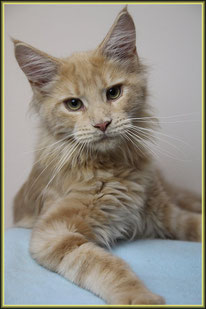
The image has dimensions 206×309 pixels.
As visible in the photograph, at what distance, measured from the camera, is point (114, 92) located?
1.52 m

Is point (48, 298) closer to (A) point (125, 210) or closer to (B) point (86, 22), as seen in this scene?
(A) point (125, 210)

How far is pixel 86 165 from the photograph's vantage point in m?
1.61

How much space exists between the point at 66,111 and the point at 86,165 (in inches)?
11.5

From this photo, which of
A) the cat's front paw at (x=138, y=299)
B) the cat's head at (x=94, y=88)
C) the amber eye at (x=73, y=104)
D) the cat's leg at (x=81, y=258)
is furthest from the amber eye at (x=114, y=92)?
the cat's front paw at (x=138, y=299)

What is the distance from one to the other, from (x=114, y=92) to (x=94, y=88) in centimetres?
10

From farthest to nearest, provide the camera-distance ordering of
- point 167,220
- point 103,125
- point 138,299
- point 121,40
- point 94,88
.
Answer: point 167,220
point 121,40
point 94,88
point 103,125
point 138,299

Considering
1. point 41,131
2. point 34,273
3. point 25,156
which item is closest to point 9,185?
point 25,156

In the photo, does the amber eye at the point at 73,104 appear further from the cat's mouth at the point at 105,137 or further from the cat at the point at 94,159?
the cat's mouth at the point at 105,137

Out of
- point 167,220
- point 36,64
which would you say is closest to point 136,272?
point 167,220

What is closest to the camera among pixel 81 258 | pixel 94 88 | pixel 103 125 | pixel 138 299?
pixel 138 299

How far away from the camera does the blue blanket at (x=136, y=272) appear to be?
1111mm

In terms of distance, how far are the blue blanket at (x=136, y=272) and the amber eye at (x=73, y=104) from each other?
71cm

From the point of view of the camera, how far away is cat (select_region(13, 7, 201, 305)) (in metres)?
1.38

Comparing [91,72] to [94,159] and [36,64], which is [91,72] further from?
[94,159]
